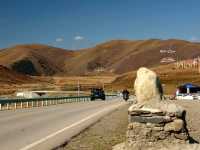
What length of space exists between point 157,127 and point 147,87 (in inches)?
49.6

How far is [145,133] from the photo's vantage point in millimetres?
13977

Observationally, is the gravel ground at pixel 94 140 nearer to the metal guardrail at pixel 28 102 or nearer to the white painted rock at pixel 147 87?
the white painted rock at pixel 147 87

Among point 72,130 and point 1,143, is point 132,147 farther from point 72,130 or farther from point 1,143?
point 72,130

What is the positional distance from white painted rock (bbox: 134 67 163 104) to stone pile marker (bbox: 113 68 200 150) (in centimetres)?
9

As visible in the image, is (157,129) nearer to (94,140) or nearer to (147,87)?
(147,87)

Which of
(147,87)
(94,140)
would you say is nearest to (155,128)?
(147,87)

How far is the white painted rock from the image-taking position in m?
14.6

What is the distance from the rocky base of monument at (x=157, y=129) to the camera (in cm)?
1366

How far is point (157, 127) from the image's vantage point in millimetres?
13867

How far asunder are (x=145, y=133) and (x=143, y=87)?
4.30 feet

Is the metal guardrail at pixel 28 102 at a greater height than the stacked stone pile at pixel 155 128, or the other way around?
the metal guardrail at pixel 28 102

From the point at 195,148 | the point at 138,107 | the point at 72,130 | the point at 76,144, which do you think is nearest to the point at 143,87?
the point at 138,107

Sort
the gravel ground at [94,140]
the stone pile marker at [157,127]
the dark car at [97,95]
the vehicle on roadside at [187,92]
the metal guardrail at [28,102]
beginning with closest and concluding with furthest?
1. the stone pile marker at [157,127]
2. the gravel ground at [94,140]
3. the metal guardrail at [28,102]
4. the dark car at [97,95]
5. the vehicle on roadside at [187,92]

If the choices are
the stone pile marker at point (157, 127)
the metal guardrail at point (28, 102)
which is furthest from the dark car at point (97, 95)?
the stone pile marker at point (157, 127)
